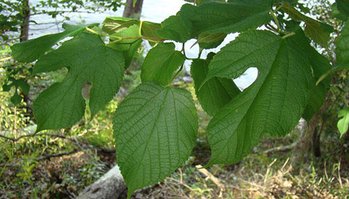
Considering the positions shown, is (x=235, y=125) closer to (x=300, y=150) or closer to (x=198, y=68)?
(x=198, y=68)

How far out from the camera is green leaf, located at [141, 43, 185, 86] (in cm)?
44

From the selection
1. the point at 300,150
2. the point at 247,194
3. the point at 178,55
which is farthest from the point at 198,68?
the point at 300,150

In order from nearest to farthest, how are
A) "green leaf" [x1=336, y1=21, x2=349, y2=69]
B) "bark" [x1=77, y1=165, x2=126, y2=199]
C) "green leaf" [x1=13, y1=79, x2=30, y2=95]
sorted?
1. "green leaf" [x1=336, y1=21, x2=349, y2=69]
2. "green leaf" [x1=13, y1=79, x2=30, y2=95]
3. "bark" [x1=77, y1=165, x2=126, y2=199]

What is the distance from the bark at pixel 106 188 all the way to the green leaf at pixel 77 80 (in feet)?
7.51

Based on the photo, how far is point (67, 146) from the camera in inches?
121

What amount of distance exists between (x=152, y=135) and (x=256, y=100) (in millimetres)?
92

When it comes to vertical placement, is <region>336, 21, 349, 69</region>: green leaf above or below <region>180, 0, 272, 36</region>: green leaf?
below

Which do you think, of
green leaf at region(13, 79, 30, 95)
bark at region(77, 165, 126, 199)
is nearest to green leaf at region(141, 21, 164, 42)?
green leaf at region(13, 79, 30, 95)

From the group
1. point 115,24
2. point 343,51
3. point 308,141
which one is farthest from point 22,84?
point 308,141

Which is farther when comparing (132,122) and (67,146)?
(67,146)

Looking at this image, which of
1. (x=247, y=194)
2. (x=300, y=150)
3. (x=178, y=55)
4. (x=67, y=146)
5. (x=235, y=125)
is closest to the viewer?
(x=235, y=125)

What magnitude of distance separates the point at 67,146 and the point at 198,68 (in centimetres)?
277

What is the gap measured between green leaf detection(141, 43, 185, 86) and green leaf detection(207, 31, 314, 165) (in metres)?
0.10

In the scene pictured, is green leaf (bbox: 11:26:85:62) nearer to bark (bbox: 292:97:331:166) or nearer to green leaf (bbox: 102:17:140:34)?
green leaf (bbox: 102:17:140:34)
